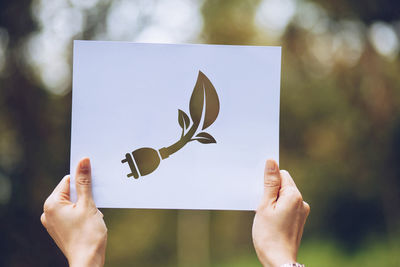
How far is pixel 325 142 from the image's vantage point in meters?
6.15

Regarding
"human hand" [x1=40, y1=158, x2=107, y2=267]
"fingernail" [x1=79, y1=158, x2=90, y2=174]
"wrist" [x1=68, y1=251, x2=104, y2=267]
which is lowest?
"wrist" [x1=68, y1=251, x2=104, y2=267]

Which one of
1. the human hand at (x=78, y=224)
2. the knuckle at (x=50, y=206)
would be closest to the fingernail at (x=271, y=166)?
the human hand at (x=78, y=224)

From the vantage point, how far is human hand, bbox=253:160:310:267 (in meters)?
1.03

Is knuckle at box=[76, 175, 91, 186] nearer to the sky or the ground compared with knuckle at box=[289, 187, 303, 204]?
nearer to the sky

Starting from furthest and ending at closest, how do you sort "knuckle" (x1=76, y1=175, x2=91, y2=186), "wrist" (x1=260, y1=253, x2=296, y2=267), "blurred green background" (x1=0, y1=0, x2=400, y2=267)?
"blurred green background" (x1=0, y1=0, x2=400, y2=267)
"knuckle" (x1=76, y1=175, x2=91, y2=186)
"wrist" (x1=260, y1=253, x2=296, y2=267)

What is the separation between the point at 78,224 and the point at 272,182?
0.54 meters

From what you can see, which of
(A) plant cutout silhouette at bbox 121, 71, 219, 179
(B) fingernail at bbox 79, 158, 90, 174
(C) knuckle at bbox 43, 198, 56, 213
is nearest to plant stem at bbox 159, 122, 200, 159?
(A) plant cutout silhouette at bbox 121, 71, 219, 179

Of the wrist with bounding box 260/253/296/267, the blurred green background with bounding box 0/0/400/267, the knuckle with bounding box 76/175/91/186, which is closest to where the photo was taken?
the wrist with bounding box 260/253/296/267

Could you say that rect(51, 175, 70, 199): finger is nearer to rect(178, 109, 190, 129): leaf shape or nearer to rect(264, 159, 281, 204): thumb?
rect(178, 109, 190, 129): leaf shape

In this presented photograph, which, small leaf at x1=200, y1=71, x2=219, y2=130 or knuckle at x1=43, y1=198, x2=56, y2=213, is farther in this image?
small leaf at x1=200, y1=71, x2=219, y2=130

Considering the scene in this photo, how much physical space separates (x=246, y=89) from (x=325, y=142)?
17.4ft

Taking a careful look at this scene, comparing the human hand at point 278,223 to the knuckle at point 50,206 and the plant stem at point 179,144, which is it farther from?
the knuckle at point 50,206

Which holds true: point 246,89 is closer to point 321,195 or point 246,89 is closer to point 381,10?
point 381,10

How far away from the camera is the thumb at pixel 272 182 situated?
110 centimetres
